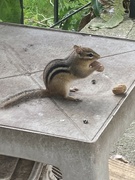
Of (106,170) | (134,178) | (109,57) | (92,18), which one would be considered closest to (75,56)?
(109,57)

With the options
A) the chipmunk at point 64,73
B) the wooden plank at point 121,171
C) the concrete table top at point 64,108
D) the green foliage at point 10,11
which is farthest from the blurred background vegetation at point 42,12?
the chipmunk at point 64,73

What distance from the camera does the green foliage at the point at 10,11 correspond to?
11.3ft

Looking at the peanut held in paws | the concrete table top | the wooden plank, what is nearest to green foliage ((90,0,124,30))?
the wooden plank

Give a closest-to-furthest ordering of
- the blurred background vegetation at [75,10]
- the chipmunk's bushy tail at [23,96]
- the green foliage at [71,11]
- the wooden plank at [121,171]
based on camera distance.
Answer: the chipmunk's bushy tail at [23,96]
the wooden plank at [121,171]
the blurred background vegetation at [75,10]
the green foliage at [71,11]

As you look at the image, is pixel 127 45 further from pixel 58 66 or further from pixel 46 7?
pixel 46 7

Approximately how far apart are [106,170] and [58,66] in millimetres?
446

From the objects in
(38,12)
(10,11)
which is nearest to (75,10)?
(38,12)

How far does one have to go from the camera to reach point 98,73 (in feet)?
8.43

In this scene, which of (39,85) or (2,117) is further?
(39,85)

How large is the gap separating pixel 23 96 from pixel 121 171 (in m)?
1.04

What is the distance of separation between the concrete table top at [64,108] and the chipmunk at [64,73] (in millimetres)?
30

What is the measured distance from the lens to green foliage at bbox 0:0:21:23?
135 inches

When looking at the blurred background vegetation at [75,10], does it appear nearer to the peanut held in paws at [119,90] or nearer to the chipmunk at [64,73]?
the chipmunk at [64,73]

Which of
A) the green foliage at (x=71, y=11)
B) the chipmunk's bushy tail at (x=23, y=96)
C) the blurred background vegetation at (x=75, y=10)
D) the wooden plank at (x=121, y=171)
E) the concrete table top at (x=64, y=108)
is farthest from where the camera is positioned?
the green foliage at (x=71, y=11)
